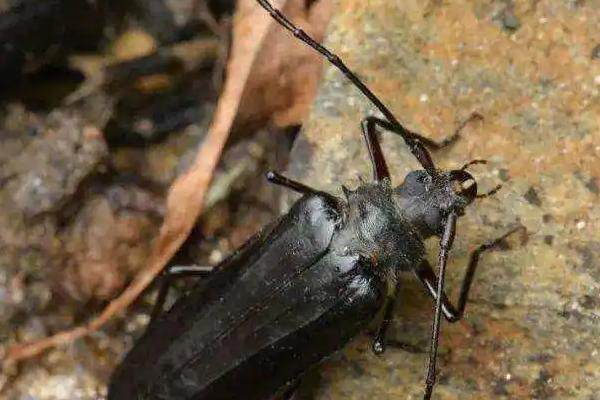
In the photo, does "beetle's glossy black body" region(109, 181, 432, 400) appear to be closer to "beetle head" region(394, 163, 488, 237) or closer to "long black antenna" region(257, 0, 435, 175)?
"beetle head" region(394, 163, 488, 237)

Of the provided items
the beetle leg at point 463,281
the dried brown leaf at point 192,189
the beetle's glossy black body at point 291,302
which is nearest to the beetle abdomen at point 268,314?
the beetle's glossy black body at point 291,302

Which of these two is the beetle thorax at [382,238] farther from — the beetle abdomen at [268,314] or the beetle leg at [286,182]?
the beetle leg at [286,182]

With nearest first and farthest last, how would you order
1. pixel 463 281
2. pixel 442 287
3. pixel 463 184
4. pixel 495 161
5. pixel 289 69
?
pixel 442 287, pixel 463 184, pixel 463 281, pixel 495 161, pixel 289 69

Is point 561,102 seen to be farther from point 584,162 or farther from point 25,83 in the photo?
point 25,83

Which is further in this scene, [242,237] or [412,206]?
[242,237]

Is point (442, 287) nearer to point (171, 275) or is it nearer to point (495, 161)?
point (495, 161)

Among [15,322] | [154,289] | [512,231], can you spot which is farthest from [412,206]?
[15,322]

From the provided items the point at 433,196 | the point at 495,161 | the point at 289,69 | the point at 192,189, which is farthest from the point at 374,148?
the point at 192,189

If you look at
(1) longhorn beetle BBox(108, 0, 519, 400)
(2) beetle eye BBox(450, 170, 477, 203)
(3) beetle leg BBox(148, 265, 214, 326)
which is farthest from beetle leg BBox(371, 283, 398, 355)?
(3) beetle leg BBox(148, 265, 214, 326)
